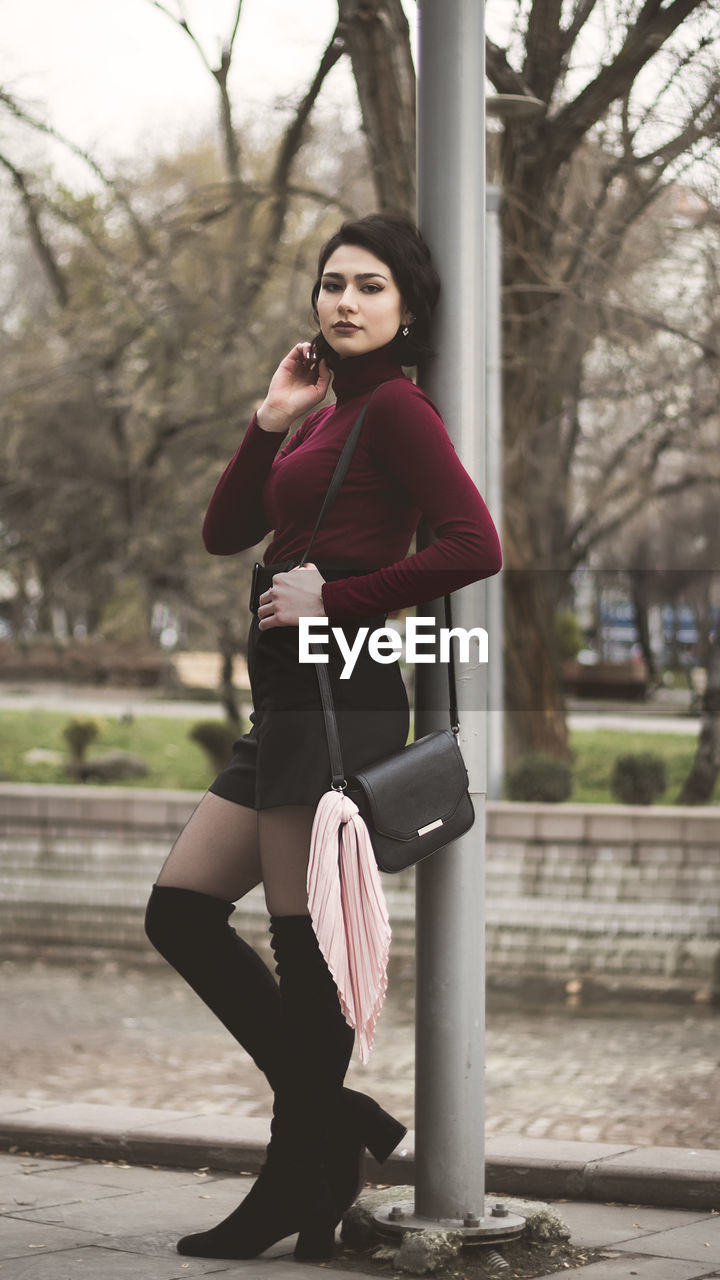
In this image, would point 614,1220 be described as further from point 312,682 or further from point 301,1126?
point 312,682

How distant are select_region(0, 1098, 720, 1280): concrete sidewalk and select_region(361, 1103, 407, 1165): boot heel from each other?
0.27 m

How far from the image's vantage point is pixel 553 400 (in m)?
17.6

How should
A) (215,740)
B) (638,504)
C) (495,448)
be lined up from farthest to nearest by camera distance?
(638,504) → (215,740) → (495,448)

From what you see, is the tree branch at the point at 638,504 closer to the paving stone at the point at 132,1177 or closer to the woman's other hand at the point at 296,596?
the paving stone at the point at 132,1177

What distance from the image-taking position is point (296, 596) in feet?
11.5

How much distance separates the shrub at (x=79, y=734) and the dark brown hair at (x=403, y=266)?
14.4 meters

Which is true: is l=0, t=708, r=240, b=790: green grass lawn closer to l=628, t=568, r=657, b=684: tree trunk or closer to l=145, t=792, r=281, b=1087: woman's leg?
l=628, t=568, r=657, b=684: tree trunk

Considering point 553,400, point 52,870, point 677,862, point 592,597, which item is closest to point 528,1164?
point 677,862

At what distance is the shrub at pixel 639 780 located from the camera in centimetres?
1320

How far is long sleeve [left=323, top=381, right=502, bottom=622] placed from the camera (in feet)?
11.3

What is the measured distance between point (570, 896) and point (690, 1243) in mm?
5762

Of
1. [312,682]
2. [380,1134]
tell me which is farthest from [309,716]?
[380,1134]

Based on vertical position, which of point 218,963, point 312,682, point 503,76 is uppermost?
point 503,76

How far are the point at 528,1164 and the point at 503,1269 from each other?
107 cm
